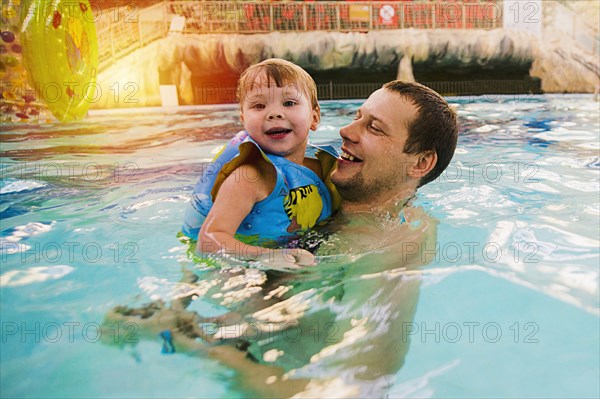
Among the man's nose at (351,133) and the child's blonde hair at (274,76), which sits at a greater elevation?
the child's blonde hair at (274,76)

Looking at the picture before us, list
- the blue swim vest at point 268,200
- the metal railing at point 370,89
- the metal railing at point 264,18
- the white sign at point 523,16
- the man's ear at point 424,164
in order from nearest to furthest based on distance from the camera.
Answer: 1. the blue swim vest at point 268,200
2. the man's ear at point 424,164
3. the metal railing at point 370,89
4. the metal railing at point 264,18
5. the white sign at point 523,16

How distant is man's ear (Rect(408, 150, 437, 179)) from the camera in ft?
8.27

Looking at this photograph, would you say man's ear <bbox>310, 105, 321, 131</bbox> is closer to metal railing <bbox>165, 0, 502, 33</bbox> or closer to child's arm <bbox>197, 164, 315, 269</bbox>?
child's arm <bbox>197, 164, 315, 269</bbox>

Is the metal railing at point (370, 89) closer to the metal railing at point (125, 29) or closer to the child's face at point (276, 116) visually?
the metal railing at point (125, 29)

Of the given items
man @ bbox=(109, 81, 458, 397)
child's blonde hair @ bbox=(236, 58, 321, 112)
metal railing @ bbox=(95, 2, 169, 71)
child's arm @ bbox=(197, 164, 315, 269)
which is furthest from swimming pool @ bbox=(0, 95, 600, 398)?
metal railing @ bbox=(95, 2, 169, 71)

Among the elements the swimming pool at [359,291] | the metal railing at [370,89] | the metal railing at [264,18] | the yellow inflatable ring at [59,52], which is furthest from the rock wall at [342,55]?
the swimming pool at [359,291]

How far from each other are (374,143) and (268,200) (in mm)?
547

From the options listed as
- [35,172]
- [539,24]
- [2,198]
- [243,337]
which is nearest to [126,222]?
[2,198]

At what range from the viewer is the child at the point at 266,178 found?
205cm

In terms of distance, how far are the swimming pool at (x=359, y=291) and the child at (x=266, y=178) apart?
0.70ft

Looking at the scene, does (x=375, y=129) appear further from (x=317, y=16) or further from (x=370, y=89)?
(x=317, y=16)

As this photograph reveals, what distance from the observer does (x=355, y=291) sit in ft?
6.99

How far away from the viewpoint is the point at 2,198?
3939 mm

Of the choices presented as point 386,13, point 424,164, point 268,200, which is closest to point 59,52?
point 268,200
